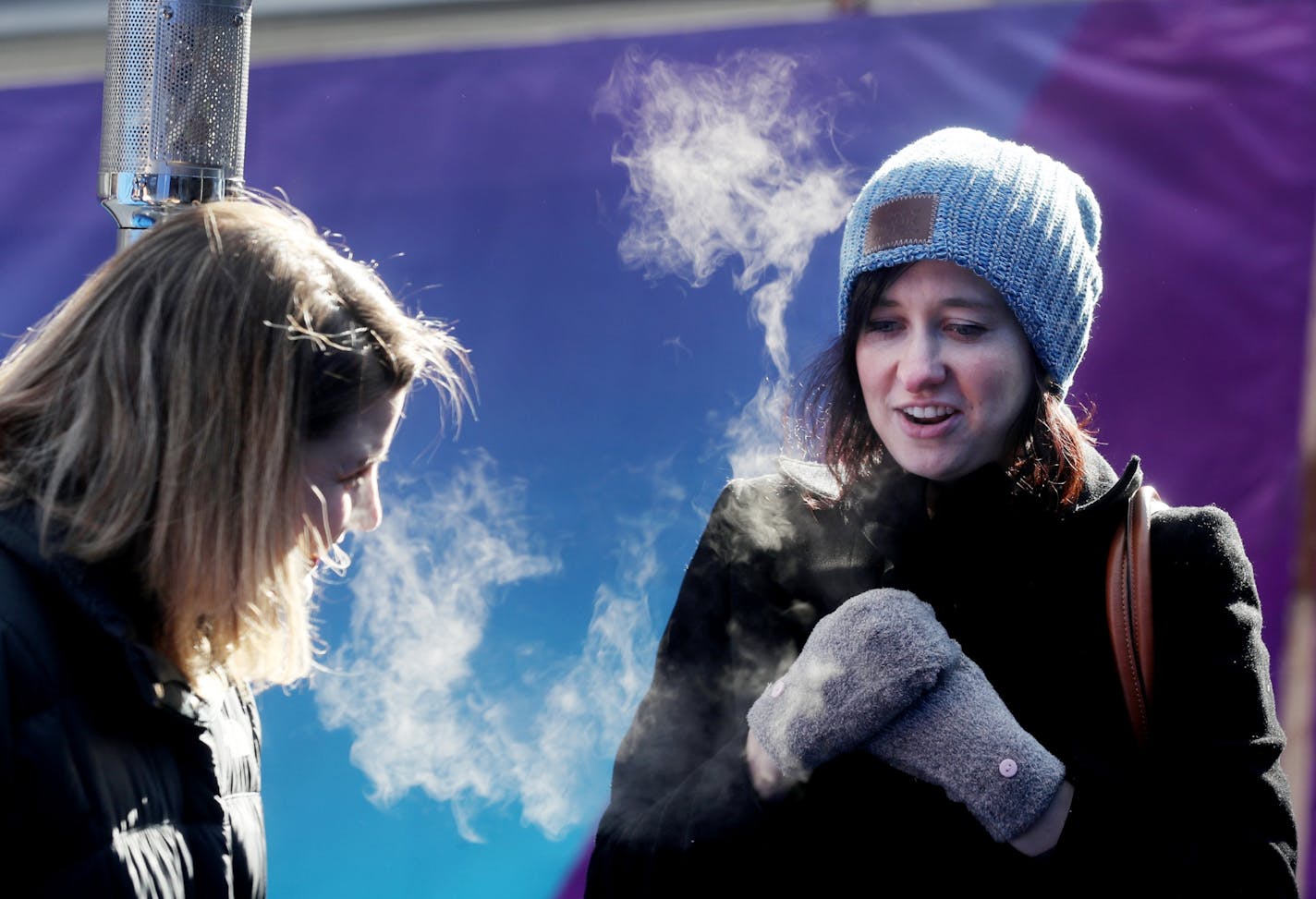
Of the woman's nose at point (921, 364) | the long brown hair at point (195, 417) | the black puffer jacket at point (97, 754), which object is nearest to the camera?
the black puffer jacket at point (97, 754)

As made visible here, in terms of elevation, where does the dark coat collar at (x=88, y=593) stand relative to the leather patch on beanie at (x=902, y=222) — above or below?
below

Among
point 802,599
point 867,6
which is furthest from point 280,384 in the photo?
point 867,6

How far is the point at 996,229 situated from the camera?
1795 mm

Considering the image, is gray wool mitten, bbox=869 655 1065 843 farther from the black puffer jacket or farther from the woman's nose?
the black puffer jacket

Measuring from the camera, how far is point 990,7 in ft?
9.33

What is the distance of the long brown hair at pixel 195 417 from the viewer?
4.76 feet

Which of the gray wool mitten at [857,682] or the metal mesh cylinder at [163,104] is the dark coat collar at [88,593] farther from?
the gray wool mitten at [857,682]

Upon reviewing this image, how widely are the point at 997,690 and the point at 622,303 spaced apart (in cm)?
142

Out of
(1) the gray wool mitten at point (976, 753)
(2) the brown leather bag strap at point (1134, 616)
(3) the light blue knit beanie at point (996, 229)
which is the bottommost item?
(1) the gray wool mitten at point (976, 753)

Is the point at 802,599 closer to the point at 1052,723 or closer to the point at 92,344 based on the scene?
the point at 1052,723

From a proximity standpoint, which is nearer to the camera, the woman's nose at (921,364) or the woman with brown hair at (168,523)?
the woman with brown hair at (168,523)

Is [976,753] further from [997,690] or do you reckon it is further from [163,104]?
[163,104]

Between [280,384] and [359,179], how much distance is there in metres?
1.65

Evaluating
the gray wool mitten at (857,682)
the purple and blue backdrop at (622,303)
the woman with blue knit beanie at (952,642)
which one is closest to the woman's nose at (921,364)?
the woman with blue knit beanie at (952,642)
